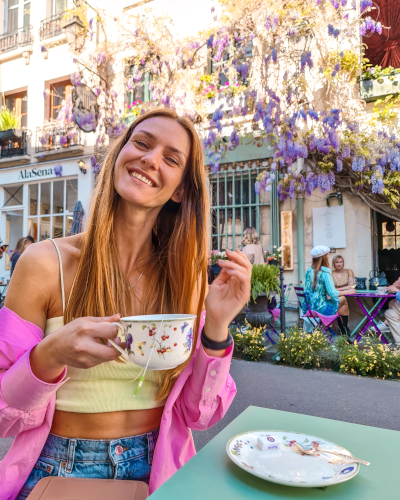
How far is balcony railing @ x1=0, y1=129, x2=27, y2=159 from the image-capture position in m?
12.1

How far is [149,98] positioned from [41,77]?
4128mm

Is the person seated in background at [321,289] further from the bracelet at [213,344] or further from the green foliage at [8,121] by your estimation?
the green foliage at [8,121]

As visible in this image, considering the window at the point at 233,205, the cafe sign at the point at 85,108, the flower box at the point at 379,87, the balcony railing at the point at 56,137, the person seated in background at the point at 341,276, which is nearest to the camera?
the person seated in background at the point at 341,276

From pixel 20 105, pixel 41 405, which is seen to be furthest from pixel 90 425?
pixel 20 105

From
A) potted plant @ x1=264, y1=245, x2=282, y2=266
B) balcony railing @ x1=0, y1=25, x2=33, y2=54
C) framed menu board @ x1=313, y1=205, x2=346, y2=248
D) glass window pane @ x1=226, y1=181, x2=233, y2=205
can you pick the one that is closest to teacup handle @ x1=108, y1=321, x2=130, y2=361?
potted plant @ x1=264, y1=245, x2=282, y2=266

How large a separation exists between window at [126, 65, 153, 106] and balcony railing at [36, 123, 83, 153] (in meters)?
1.92

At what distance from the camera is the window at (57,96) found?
12102 mm

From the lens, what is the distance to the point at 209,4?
9.89 metres

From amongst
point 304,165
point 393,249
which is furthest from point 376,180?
point 393,249

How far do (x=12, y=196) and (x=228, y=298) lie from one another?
13.5 m

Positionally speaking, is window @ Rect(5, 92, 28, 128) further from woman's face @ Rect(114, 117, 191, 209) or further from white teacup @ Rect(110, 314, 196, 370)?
white teacup @ Rect(110, 314, 196, 370)

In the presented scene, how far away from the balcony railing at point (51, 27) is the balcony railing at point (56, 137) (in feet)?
9.52

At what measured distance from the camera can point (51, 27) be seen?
39.7 ft

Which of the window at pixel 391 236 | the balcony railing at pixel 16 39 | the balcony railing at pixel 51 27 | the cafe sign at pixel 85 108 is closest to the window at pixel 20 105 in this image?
the balcony railing at pixel 16 39
